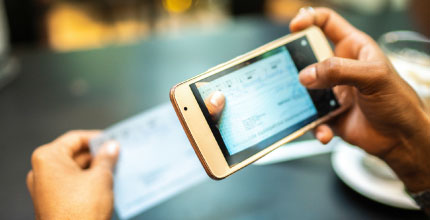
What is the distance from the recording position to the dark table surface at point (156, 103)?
0.55m

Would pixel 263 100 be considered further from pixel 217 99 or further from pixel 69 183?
pixel 69 183

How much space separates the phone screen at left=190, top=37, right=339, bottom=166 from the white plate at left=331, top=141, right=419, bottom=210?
104mm

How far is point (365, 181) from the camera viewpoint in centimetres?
56

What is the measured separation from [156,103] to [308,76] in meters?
0.45

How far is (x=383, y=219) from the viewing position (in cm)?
52

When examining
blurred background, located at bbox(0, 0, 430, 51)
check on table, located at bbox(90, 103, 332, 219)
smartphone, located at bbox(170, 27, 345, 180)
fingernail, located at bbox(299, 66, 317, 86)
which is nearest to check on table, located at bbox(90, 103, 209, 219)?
check on table, located at bbox(90, 103, 332, 219)

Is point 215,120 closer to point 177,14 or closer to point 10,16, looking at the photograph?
point 10,16

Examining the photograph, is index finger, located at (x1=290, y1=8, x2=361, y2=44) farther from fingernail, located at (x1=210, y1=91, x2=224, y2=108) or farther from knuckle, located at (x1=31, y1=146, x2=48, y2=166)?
knuckle, located at (x1=31, y1=146, x2=48, y2=166)

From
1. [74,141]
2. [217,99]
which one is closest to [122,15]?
[74,141]

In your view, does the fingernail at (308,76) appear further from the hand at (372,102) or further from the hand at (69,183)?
the hand at (69,183)

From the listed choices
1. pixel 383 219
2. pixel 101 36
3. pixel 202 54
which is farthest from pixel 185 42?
pixel 101 36

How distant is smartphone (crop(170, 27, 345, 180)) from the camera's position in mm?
464

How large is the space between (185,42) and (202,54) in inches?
5.0

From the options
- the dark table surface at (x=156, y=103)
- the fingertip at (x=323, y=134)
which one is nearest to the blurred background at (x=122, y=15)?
the dark table surface at (x=156, y=103)
